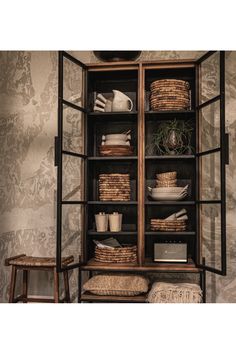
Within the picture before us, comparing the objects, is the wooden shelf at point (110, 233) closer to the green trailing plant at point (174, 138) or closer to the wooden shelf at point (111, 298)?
the wooden shelf at point (111, 298)

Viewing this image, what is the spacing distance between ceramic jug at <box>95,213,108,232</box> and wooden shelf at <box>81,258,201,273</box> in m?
0.22

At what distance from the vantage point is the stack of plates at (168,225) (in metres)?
2.53

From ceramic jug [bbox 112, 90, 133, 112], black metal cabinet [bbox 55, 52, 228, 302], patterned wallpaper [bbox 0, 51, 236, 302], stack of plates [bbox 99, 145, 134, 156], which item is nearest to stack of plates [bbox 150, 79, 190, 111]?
black metal cabinet [bbox 55, 52, 228, 302]

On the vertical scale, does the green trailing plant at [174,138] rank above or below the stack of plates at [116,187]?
above

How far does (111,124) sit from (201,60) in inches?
30.9

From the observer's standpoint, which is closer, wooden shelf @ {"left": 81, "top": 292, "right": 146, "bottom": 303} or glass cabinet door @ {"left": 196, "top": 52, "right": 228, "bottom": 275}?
wooden shelf @ {"left": 81, "top": 292, "right": 146, "bottom": 303}

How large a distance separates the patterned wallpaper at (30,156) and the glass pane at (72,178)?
0.21 metres

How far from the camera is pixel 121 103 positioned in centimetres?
264

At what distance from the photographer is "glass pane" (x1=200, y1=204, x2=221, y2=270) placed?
263 cm

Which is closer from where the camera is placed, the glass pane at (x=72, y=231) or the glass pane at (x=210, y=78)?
the glass pane at (x=210, y=78)

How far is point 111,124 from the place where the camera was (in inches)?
115

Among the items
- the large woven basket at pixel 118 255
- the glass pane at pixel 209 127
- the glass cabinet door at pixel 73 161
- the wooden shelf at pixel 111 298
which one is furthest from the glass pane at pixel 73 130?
the wooden shelf at pixel 111 298

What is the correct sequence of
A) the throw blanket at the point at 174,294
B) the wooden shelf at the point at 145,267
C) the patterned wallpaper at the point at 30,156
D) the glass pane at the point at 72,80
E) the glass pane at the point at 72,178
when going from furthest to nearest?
the patterned wallpaper at the point at 30,156 → the glass pane at the point at 72,80 → the glass pane at the point at 72,178 → the wooden shelf at the point at 145,267 → the throw blanket at the point at 174,294

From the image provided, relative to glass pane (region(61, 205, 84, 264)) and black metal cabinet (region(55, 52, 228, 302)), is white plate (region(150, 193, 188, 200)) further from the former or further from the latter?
glass pane (region(61, 205, 84, 264))
